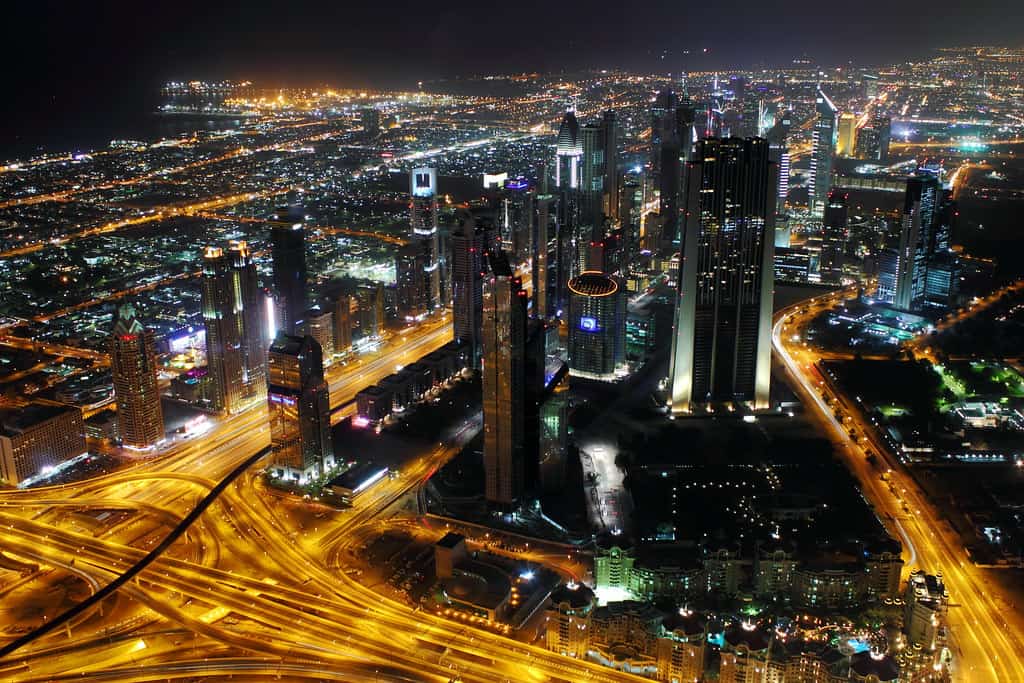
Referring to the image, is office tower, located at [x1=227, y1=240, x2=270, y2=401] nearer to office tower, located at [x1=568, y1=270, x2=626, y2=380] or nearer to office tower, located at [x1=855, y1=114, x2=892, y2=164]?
office tower, located at [x1=568, y1=270, x2=626, y2=380]

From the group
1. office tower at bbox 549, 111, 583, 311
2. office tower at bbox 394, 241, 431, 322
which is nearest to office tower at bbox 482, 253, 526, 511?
office tower at bbox 549, 111, 583, 311

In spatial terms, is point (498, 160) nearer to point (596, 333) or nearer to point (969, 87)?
point (596, 333)

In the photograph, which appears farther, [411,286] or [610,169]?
[610,169]

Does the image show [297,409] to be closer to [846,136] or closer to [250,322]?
[250,322]

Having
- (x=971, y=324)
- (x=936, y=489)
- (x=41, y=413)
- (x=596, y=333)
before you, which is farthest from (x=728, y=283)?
(x=41, y=413)

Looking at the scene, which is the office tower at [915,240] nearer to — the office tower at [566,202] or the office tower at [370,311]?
the office tower at [566,202]

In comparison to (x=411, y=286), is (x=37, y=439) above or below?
below

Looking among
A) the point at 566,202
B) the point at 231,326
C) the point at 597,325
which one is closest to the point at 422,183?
the point at 566,202
